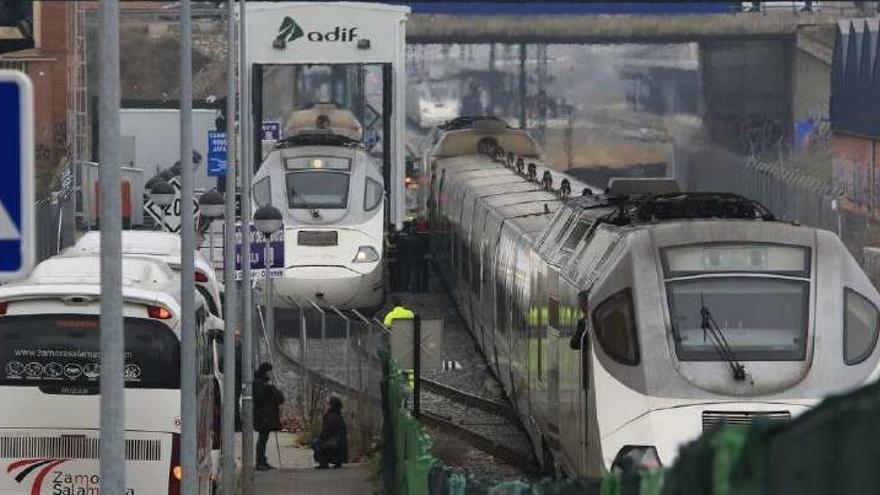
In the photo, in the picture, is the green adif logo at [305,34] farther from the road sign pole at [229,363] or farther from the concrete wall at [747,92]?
the concrete wall at [747,92]

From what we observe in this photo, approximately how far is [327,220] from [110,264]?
88.0ft

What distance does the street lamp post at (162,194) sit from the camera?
30.5 meters

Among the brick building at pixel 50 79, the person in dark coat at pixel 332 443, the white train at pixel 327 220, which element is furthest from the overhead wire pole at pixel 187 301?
the brick building at pixel 50 79

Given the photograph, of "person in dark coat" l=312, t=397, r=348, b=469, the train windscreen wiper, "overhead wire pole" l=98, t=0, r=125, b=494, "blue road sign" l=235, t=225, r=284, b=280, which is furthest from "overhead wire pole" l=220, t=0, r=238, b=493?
"overhead wire pole" l=98, t=0, r=125, b=494

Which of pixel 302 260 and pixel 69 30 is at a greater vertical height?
pixel 69 30

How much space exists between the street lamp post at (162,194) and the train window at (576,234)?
11245 millimetres

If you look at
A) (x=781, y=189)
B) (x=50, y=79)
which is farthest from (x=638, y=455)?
(x=781, y=189)

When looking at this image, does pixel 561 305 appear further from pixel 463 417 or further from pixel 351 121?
pixel 351 121

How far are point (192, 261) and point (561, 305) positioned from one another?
3263 millimetres

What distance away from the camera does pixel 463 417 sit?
28750mm

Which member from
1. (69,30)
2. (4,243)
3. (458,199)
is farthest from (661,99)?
(4,243)

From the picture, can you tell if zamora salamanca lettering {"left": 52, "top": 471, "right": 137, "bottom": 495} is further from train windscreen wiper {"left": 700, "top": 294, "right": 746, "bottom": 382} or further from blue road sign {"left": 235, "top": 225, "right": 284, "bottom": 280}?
blue road sign {"left": 235, "top": 225, "right": 284, "bottom": 280}

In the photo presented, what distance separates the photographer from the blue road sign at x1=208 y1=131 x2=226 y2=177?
36.0 metres

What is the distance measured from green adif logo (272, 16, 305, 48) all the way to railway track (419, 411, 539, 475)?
16.1 meters
